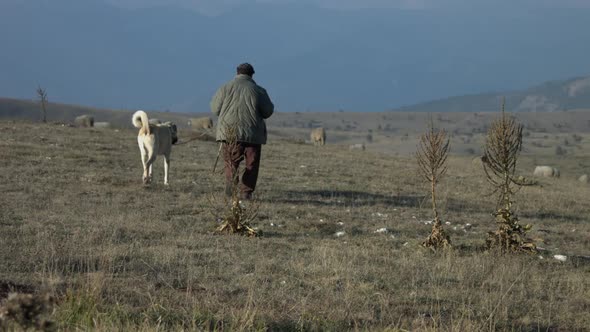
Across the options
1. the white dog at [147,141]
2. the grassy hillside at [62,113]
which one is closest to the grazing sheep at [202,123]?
the white dog at [147,141]

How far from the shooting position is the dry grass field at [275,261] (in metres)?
6.72

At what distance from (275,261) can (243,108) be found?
16.3ft

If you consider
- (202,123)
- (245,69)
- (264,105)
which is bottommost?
(202,123)

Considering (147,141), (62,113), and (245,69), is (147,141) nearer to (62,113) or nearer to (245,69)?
(245,69)

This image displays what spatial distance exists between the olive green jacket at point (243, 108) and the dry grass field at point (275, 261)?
1.26 metres

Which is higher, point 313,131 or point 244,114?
point 244,114

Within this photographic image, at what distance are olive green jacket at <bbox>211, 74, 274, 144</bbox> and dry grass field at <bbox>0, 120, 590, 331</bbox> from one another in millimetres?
1261

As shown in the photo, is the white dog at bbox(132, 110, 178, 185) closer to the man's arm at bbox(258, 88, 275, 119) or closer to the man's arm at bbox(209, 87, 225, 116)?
the man's arm at bbox(209, 87, 225, 116)

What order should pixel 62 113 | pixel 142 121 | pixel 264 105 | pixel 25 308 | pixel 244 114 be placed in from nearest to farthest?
pixel 25 308, pixel 244 114, pixel 264 105, pixel 142 121, pixel 62 113

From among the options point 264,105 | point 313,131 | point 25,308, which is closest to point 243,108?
point 264,105

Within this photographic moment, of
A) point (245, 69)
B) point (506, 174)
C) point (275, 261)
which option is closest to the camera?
point (275, 261)

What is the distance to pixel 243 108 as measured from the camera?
44.3 feet

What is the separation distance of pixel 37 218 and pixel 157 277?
384 centimetres

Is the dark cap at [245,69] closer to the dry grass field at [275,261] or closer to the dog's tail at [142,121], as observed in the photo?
the dry grass field at [275,261]
